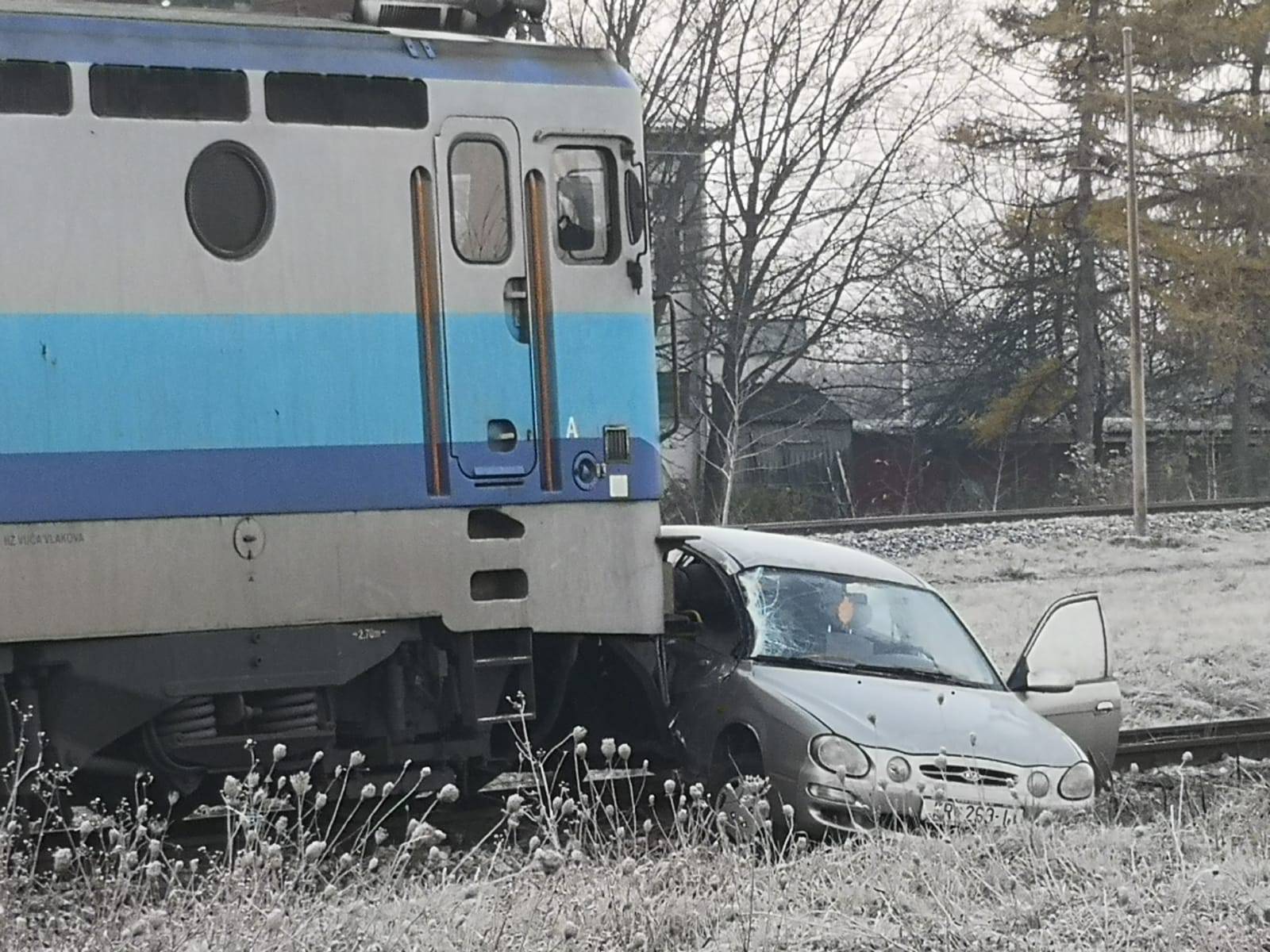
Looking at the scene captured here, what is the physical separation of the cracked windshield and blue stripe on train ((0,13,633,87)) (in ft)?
8.91

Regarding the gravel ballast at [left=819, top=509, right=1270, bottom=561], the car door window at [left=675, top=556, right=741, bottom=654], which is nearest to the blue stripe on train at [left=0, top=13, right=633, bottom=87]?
the car door window at [left=675, top=556, right=741, bottom=654]

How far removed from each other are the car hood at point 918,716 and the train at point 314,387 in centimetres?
82

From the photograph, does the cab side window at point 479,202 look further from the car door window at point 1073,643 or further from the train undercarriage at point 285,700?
the car door window at point 1073,643

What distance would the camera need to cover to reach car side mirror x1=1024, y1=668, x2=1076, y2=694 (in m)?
9.34

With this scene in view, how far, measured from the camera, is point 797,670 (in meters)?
8.80

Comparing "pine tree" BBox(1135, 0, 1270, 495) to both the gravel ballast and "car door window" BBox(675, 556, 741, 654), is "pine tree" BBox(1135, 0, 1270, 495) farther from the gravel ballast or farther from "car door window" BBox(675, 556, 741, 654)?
"car door window" BBox(675, 556, 741, 654)

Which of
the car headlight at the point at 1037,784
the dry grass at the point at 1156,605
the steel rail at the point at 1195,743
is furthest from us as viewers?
the dry grass at the point at 1156,605

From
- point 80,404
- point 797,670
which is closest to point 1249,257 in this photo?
point 797,670

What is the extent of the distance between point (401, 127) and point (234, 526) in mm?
1937

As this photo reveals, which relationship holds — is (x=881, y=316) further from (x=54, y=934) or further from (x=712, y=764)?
(x=54, y=934)

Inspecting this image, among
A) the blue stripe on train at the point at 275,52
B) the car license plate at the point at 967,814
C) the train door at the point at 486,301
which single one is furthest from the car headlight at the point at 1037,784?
the blue stripe on train at the point at 275,52

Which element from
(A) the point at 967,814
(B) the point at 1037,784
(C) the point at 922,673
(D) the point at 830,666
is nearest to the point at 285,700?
(D) the point at 830,666

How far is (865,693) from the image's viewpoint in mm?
8594

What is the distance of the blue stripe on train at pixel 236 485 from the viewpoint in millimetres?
7383
